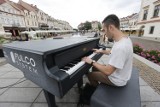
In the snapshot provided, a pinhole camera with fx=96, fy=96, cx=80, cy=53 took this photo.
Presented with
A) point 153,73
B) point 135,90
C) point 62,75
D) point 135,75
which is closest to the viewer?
point 62,75

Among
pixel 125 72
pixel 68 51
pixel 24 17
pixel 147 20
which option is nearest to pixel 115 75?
pixel 125 72

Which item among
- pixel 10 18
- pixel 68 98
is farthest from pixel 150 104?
pixel 10 18

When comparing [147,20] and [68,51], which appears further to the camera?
[147,20]

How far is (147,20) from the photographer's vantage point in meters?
18.6

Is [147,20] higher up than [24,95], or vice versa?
[147,20]

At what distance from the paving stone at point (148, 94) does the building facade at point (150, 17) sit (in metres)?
18.4

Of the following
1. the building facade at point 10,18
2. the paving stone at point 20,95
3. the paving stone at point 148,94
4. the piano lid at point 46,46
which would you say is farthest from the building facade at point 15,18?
the paving stone at point 148,94

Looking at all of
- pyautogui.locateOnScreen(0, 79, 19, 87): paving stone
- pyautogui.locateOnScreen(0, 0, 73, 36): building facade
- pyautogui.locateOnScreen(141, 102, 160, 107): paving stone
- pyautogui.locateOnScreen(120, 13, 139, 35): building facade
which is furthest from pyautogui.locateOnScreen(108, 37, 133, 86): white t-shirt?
pyautogui.locateOnScreen(120, 13, 139, 35): building facade

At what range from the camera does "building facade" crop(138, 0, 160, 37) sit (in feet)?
52.9

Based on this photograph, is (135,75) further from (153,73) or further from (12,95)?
(12,95)

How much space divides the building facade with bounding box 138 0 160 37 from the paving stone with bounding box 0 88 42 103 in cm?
2009

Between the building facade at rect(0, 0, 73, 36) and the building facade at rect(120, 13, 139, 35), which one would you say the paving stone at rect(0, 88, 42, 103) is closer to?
the building facade at rect(0, 0, 73, 36)

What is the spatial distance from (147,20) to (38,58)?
23.1 m

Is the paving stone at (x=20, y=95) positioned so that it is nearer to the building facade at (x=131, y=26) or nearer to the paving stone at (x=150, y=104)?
the paving stone at (x=150, y=104)
